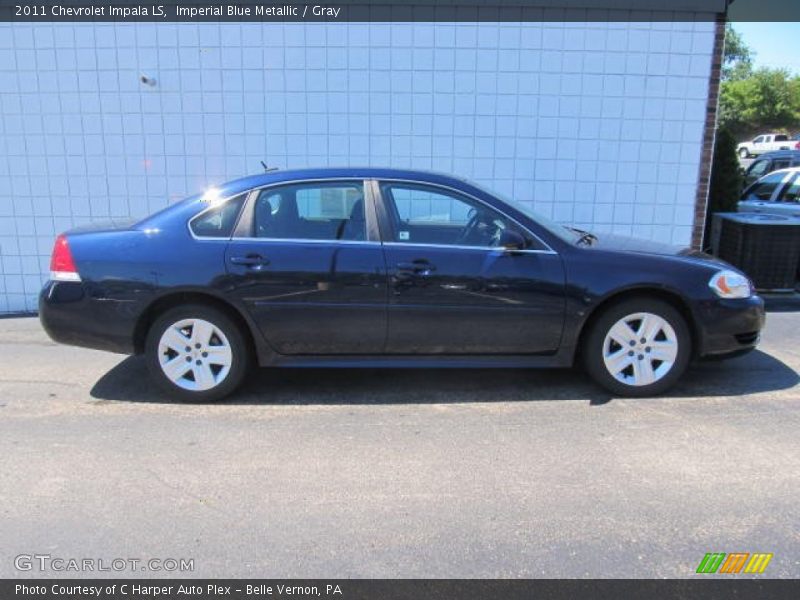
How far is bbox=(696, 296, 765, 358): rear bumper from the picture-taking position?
4.40 meters

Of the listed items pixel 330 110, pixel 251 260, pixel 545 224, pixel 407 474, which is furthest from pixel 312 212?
pixel 330 110

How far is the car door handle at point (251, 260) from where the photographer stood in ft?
14.0

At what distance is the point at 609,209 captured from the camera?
7.45 m

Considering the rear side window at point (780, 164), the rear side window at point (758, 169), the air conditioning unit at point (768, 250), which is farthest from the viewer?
the rear side window at point (758, 169)

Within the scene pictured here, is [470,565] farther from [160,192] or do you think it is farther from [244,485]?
[160,192]

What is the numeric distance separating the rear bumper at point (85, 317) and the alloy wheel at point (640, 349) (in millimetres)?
3254

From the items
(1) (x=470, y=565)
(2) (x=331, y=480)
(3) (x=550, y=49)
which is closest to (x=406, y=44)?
(3) (x=550, y=49)

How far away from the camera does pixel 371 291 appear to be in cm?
430

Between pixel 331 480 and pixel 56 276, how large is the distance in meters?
2.47
